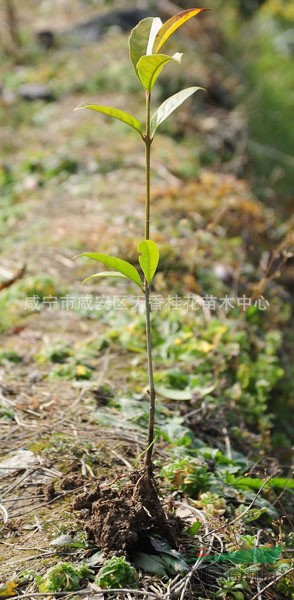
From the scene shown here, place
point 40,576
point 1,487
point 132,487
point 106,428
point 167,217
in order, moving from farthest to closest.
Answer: point 167,217 < point 106,428 < point 1,487 < point 132,487 < point 40,576

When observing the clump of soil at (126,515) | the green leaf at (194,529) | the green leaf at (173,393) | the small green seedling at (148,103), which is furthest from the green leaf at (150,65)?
the green leaf at (173,393)

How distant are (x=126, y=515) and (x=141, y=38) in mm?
1268

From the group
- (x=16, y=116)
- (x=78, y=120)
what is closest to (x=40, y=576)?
(x=78, y=120)

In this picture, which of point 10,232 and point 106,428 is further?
point 10,232

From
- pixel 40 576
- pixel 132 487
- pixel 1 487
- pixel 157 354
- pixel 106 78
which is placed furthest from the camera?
pixel 106 78

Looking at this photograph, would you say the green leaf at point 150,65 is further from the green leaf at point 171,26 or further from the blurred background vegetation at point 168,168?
the blurred background vegetation at point 168,168

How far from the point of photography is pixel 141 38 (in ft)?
6.05

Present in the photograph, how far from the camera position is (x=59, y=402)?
285 centimetres

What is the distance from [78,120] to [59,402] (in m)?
4.94

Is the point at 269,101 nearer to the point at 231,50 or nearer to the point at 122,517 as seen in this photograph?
the point at 231,50

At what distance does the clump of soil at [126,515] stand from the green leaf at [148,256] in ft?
1.91

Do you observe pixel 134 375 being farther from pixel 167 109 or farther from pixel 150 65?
pixel 150 65

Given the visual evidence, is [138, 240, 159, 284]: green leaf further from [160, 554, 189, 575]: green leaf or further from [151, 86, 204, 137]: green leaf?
[160, 554, 189, 575]: green leaf

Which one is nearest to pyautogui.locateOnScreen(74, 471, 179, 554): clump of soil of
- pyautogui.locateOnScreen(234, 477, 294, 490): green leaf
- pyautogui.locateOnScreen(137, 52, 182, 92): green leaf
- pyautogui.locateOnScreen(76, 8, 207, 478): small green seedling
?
pyautogui.locateOnScreen(234, 477, 294, 490): green leaf
